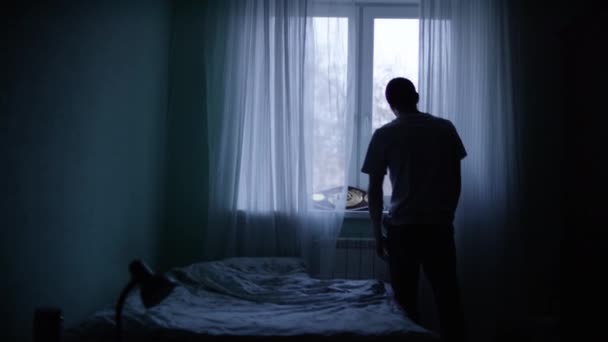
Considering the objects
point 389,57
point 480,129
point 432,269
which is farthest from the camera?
point 389,57

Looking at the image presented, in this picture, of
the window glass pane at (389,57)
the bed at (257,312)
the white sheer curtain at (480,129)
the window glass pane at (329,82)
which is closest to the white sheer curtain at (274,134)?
the window glass pane at (329,82)

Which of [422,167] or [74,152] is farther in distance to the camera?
[422,167]

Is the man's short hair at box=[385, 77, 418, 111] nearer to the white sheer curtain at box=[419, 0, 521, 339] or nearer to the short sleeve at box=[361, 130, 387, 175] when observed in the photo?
the short sleeve at box=[361, 130, 387, 175]

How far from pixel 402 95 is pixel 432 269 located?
2.68 ft

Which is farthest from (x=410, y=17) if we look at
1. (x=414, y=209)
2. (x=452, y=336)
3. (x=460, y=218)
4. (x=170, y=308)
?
(x=170, y=308)

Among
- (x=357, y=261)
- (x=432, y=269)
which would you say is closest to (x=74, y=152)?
(x=432, y=269)

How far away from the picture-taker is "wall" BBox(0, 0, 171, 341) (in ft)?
5.82

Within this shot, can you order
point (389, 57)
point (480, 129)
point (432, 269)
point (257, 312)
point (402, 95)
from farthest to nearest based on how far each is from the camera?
point (389, 57) < point (480, 129) < point (402, 95) < point (432, 269) < point (257, 312)

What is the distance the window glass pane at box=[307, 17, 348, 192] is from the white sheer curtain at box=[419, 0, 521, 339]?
1.66 ft

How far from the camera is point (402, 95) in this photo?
2.51 metres

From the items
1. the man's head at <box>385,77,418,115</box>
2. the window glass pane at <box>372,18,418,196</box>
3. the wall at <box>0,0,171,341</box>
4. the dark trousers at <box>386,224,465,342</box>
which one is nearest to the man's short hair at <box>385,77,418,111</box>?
the man's head at <box>385,77,418,115</box>

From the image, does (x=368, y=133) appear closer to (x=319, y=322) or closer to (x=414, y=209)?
(x=414, y=209)

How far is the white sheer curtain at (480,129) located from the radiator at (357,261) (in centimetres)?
52

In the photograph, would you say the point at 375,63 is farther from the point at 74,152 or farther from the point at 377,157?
the point at 74,152
